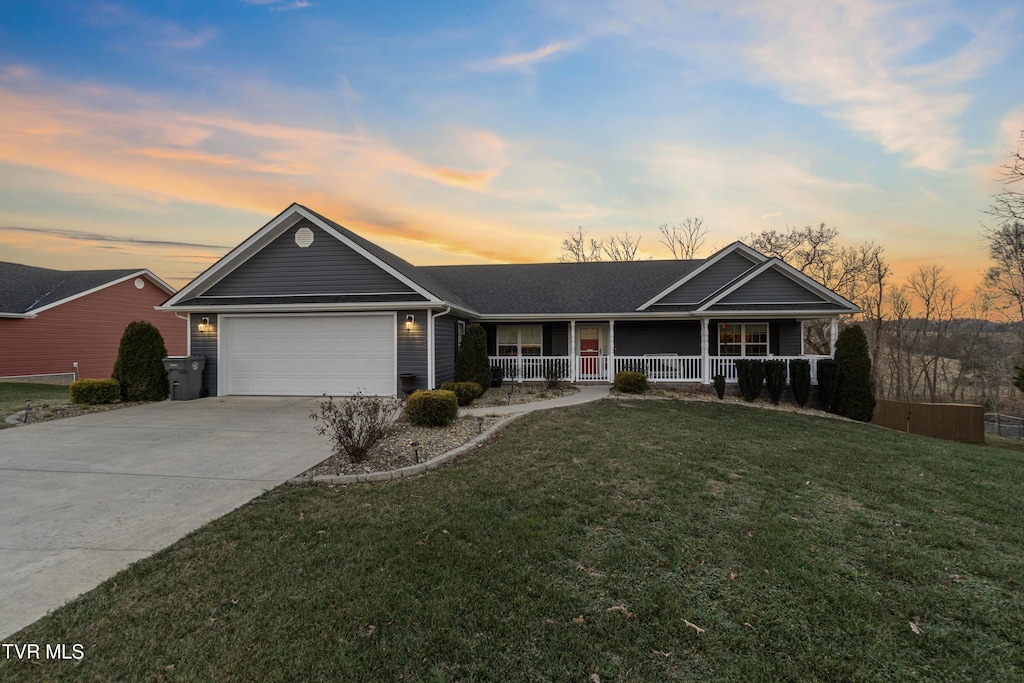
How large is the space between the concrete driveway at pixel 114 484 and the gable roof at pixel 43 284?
1442 centimetres

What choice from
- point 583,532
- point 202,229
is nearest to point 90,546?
point 583,532

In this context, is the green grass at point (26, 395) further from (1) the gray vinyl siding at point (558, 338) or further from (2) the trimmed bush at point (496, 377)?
(1) the gray vinyl siding at point (558, 338)

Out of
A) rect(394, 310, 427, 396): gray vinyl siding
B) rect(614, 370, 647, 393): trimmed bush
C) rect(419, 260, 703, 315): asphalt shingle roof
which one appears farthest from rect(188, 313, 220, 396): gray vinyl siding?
rect(614, 370, 647, 393): trimmed bush

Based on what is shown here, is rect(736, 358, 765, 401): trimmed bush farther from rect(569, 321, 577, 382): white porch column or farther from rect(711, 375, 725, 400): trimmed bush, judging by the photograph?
rect(569, 321, 577, 382): white porch column

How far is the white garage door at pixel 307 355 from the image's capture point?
1203 cm

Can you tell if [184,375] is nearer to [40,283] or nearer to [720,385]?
[720,385]

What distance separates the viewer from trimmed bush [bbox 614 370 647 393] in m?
12.8

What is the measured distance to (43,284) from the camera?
19.8 meters

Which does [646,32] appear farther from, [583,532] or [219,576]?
[219,576]

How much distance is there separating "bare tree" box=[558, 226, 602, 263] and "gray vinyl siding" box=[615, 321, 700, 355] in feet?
55.1

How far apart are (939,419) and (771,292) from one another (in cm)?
605

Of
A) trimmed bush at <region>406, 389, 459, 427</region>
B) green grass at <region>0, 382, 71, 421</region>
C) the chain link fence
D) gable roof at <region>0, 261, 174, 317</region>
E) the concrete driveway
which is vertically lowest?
the chain link fence

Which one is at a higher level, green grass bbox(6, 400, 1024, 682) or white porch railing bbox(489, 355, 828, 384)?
white porch railing bbox(489, 355, 828, 384)

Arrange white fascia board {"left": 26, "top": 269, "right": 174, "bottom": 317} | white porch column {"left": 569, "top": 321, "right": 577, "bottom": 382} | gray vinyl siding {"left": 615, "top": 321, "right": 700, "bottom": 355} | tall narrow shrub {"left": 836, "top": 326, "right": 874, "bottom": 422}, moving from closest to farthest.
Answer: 1. tall narrow shrub {"left": 836, "top": 326, "right": 874, "bottom": 422}
2. white porch column {"left": 569, "top": 321, "right": 577, "bottom": 382}
3. gray vinyl siding {"left": 615, "top": 321, "right": 700, "bottom": 355}
4. white fascia board {"left": 26, "top": 269, "right": 174, "bottom": 317}
